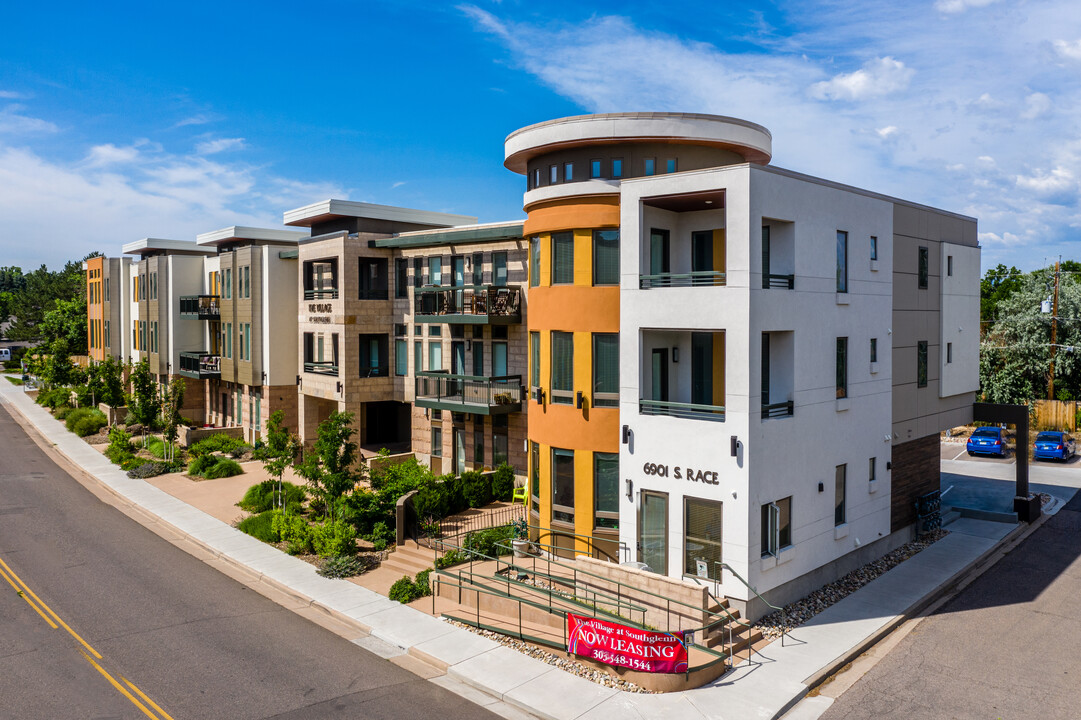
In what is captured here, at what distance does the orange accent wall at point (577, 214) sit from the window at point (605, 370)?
3.17 metres

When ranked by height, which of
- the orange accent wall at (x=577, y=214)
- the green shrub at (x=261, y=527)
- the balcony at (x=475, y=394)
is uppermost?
the orange accent wall at (x=577, y=214)

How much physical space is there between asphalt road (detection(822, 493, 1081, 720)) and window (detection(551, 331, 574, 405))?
33.5 ft

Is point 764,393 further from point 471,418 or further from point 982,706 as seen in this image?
point 471,418

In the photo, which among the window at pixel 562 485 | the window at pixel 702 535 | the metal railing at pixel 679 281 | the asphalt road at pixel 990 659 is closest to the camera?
the asphalt road at pixel 990 659

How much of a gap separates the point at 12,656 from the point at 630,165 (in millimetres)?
18956

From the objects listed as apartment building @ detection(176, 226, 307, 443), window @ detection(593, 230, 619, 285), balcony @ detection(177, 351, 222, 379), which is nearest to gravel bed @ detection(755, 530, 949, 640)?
window @ detection(593, 230, 619, 285)

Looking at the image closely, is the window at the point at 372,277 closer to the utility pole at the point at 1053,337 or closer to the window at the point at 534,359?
the window at the point at 534,359

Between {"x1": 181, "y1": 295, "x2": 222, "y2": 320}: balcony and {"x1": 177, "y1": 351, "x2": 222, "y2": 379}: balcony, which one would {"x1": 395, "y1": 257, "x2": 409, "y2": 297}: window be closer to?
{"x1": 181, "y1": 295, "x2": 222, "y2": 320}: balcony

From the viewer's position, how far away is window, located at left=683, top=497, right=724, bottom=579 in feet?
57.6

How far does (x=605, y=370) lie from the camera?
20734mm

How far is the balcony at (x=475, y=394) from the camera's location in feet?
89.4

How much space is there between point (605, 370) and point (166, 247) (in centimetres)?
4397

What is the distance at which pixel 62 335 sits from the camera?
276 ft

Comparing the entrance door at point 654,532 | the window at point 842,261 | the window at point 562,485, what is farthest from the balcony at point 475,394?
the window at point 842,261
